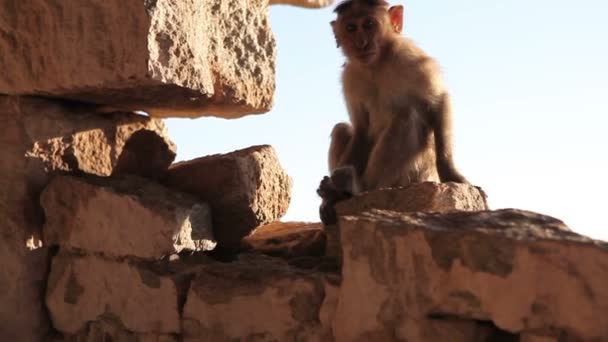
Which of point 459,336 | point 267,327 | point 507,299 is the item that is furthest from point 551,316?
point 267,327

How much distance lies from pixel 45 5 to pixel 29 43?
23 cm

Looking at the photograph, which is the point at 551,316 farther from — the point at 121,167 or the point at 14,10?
the point at 14,10

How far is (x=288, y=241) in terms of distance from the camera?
4.30 metres

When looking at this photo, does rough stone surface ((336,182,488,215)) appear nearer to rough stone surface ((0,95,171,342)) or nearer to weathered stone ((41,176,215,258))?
weathered stone ((41,176,215,258))

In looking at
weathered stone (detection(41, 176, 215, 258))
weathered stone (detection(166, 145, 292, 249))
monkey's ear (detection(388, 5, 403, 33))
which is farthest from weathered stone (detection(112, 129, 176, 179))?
monkey's ear (detection(388, 5, 403, 33))

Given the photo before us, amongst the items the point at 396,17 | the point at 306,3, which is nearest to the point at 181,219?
the point at 396,17

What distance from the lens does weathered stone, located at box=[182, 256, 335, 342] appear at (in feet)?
10.6

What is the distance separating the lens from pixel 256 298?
3.35 meters

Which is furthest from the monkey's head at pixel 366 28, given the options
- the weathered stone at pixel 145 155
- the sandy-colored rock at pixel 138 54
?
the weathered stone at pixel 145 155

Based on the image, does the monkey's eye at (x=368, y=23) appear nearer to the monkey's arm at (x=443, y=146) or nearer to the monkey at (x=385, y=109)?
the monkey at (x=385, y=109)

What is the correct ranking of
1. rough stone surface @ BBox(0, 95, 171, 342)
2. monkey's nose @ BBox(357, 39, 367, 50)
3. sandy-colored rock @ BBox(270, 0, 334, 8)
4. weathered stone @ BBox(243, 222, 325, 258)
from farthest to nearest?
sandy-colored rock @ BBox(270, 0, 334, 8) < monkey's nose @ BBox(357, 39, 367, 50) < weathered stone @ BBox(243, 222, 325, 258) < rough stone surface @ BBox(0, 95, 171, 342)

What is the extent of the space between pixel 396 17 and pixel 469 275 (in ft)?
9.61

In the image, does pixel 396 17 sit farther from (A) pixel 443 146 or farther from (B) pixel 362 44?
(A) pixel 443 146

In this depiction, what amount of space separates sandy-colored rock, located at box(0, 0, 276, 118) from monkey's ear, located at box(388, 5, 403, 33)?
117 cm
